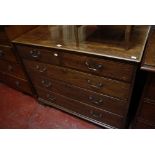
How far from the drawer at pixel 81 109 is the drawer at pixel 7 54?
0.40 m

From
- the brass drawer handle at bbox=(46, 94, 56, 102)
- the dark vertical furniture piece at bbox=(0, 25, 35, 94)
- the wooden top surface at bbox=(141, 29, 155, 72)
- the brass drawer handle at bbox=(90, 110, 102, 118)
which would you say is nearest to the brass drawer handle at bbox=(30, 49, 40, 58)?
the dark vertical furniture piece at bbox=(0, 25, 35, 94)

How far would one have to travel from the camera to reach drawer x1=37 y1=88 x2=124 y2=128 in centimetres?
126

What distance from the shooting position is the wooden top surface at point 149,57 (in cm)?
75

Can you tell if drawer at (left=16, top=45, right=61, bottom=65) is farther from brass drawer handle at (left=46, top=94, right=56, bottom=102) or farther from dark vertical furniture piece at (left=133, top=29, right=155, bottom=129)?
dark vertical furniture piece at (left=133, top=29, right=155, bottom=129)

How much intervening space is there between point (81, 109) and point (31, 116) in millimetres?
575

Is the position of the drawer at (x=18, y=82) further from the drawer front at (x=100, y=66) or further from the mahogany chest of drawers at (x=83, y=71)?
the drawer front at (x=100, y=66)

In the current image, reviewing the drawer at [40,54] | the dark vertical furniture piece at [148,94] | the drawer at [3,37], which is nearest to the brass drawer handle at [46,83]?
the drawer at [40,54]

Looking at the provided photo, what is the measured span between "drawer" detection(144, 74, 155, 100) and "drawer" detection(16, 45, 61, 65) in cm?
60

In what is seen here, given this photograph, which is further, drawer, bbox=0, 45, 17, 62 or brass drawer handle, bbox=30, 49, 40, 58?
drawer, bbox=0, 45, 17, 62

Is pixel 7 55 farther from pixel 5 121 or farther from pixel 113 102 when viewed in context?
pixel 113 102

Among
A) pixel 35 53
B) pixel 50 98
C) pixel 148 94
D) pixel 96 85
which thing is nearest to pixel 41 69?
pixel 35 53

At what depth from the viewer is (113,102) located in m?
1.12

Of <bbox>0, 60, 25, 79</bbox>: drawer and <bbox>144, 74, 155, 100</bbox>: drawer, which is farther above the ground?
<bbox>144, 74, 155, 100</bbox>: drawer
